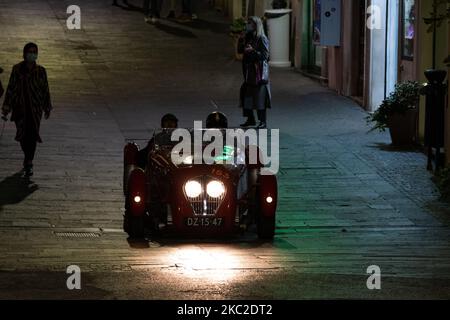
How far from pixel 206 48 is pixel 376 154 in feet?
41.8

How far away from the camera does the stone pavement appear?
10.5m

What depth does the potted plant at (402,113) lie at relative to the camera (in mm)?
18906

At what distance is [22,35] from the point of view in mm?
30969

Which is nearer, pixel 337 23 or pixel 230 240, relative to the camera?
pixel 230 240

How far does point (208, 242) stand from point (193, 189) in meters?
0.60

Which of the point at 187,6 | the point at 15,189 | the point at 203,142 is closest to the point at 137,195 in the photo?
the point at 203,142

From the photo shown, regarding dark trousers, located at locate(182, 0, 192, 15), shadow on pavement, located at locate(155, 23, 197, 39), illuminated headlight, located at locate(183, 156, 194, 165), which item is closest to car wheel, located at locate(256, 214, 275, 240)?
illuminated headlight, located at locate(183, 156, 194, 165)

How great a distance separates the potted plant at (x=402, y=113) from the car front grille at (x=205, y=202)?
670 cm

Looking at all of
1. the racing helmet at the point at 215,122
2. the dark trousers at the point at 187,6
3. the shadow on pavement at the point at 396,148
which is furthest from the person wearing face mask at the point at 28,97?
the dark trousers at the point at 187,6

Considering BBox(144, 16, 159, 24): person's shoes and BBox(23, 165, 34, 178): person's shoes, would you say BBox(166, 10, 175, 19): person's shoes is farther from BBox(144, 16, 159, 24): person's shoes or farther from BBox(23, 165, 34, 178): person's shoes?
BBox(23, 165, 34, 178): person's shoes

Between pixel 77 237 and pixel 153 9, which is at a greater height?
pixel 153 9

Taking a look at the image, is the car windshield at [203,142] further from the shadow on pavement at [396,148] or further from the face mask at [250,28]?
the face mask at [250,28]

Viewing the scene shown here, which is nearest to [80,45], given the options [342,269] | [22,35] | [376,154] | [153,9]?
[22,35]

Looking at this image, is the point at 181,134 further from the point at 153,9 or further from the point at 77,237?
the point at 153,9
